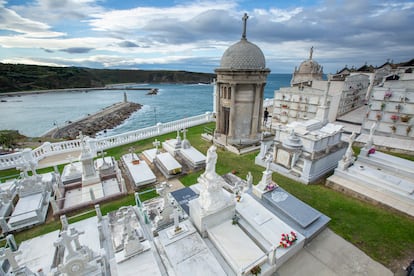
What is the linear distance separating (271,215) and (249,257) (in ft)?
6.70

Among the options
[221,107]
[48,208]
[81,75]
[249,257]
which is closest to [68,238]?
[249,257]

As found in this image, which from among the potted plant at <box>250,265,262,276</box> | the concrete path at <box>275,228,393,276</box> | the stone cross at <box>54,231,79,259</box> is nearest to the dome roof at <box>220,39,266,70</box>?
the concrete path at <box>275,228,393,276</box>

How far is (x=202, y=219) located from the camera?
615cm

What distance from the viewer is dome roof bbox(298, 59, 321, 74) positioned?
34.0m

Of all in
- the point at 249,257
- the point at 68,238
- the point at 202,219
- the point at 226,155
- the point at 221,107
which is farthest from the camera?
the point at 221,107

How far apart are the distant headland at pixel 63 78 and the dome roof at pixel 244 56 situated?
447 feet

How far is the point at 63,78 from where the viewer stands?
115 meters

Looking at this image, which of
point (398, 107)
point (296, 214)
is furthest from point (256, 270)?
point (398, 107)

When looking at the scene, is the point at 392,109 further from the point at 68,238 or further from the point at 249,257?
the point at 68,238

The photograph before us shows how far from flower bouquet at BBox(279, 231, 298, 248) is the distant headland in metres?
143

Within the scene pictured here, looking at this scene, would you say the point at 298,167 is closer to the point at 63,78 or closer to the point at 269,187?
the point at 269,187

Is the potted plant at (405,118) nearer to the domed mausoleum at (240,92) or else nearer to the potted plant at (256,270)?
the domed mausoleum at (240,92)

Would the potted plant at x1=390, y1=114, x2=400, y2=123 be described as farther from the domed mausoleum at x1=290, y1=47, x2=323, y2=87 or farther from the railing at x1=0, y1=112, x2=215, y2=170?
the domed mausoleum at x1=290, y1=47, x2=323, y2=87

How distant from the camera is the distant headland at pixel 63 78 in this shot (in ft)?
332
